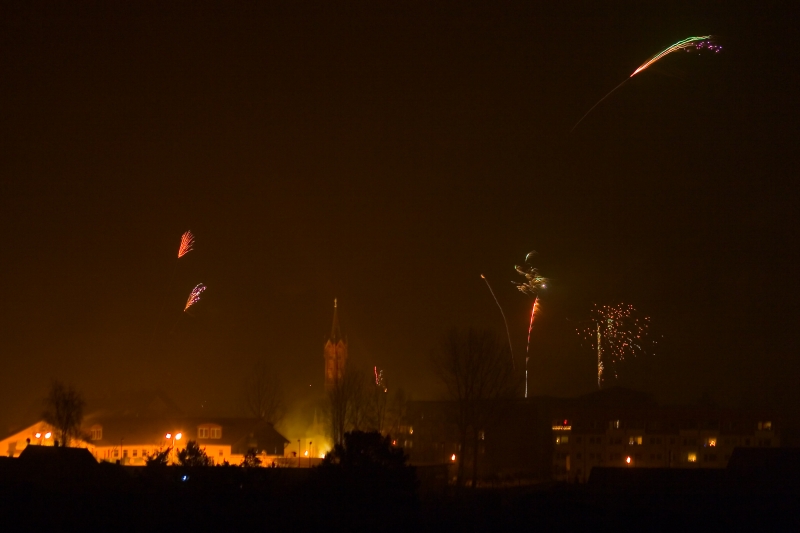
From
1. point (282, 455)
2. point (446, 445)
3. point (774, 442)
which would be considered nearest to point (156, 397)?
point (282, 455)

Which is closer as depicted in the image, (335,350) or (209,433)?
(209,433)

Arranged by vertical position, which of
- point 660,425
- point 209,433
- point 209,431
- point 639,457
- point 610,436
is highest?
point 660,425

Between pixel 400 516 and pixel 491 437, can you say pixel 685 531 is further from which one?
pixel 491 437

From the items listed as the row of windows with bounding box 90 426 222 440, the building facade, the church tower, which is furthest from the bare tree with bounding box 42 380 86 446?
the church tower

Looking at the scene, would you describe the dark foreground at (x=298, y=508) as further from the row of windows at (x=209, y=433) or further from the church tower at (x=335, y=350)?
the church tower at (x=335, y=350)

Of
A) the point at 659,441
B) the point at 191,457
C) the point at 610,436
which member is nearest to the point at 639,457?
the point at 659,441

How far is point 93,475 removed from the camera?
2489 cm

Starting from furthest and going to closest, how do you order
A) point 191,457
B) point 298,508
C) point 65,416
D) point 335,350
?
point 335,350
point 65,416
point 191,457
point 298,508

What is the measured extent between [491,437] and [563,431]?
327 inches

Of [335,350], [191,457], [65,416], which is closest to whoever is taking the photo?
[191,457]

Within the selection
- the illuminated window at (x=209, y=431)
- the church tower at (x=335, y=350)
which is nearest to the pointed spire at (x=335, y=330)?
the church tower at (x=335, y=350)

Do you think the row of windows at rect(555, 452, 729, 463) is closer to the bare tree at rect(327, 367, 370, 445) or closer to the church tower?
the bare tree at rect(327, 367, 370, 445)

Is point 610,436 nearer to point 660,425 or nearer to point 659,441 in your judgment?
point 659,441

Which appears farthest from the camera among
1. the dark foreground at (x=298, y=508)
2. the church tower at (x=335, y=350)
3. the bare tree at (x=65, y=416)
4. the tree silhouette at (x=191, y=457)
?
the church tower at (x=335, y=350)
